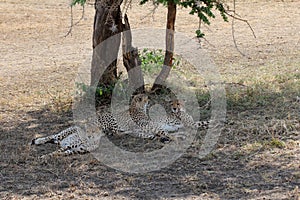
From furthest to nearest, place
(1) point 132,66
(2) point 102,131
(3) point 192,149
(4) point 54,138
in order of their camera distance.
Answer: (1) point 132,66
(2) point 102,131
(4) point 54,138
(3) point 192,149

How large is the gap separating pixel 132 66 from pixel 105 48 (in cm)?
41

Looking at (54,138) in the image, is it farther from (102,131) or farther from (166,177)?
(166,177)

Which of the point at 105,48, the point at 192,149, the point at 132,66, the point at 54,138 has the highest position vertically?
the point at 105,48

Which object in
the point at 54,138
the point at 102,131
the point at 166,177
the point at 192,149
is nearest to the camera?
the point at 166,177

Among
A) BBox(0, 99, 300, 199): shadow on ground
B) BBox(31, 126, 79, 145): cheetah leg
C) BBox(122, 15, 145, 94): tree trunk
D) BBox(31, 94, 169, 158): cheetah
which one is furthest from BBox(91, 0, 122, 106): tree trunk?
BBox(0, 99, 300, 199): shadow on ground

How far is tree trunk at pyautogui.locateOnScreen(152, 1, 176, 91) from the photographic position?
6.93 meters

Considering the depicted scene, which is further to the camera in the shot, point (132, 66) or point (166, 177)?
point (132, 66)

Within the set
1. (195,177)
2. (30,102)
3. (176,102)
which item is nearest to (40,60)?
(30,102)

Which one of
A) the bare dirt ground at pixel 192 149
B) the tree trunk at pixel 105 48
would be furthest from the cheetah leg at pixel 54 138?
the tree trunk at pixel 105 48

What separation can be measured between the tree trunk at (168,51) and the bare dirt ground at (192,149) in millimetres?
681

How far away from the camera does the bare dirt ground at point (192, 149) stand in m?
4.44

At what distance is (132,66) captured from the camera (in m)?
7.18

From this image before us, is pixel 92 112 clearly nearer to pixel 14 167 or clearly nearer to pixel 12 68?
pixel 14 167

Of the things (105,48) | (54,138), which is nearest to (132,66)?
(105,48)
